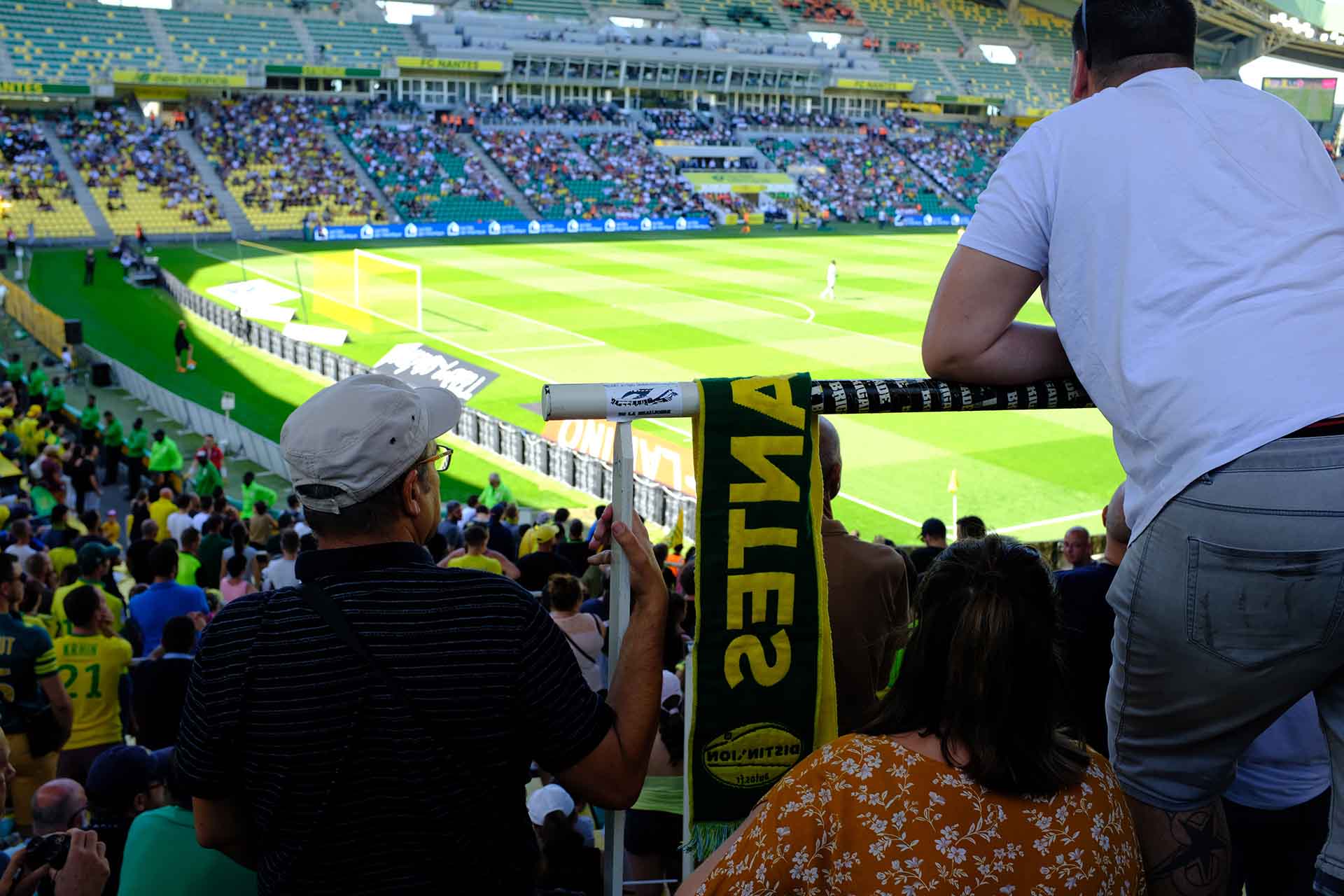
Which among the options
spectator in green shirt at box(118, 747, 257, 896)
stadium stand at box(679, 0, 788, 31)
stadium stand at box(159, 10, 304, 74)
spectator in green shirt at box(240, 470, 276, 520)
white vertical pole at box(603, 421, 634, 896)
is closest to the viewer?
white vertical pole at box(603, 421, 634, 896)

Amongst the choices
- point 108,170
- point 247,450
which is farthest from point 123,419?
point 108,170

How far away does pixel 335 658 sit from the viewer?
253 cm

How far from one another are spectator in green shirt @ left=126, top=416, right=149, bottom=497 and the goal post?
1435 cm

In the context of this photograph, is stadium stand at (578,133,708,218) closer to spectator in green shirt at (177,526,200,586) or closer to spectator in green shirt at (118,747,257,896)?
spectator in green shirt at (177,526,200,586)

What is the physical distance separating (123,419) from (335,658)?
2520 centimetres

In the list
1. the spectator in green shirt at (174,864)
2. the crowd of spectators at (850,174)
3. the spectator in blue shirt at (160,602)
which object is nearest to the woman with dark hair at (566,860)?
the spectator in green shirt at (174,864)

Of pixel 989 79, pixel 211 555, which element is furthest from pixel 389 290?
pixel 989 79

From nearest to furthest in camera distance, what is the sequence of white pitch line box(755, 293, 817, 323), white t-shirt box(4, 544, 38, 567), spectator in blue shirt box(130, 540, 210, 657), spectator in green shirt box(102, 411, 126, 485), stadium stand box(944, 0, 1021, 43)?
spectator in blue shirt box(130, 540, 210, 657)
white t-shirt box(4, 544, 38, 567)
spectator in green shirt box(102, 411, 126, 485)
white pitch line box(755, 293, 817, 323)
stadium stand box(944, 0, 1021, 43)

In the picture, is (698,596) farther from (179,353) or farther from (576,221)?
(576,221)

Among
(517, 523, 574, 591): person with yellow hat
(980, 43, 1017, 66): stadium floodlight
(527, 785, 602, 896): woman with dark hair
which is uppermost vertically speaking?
(980, 43, 1017, 66): stadium floodlight

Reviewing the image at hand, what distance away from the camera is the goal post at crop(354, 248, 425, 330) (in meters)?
36.4

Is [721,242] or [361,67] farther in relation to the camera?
[361,67]

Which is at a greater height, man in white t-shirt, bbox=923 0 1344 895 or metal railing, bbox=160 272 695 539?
man in white t-shirt, bbox=923 0 1344 895

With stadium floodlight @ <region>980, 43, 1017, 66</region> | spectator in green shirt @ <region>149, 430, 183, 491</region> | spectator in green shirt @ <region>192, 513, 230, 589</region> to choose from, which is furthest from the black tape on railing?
stadium floodlight @ <region>980, 43, 1017, 66</region>
